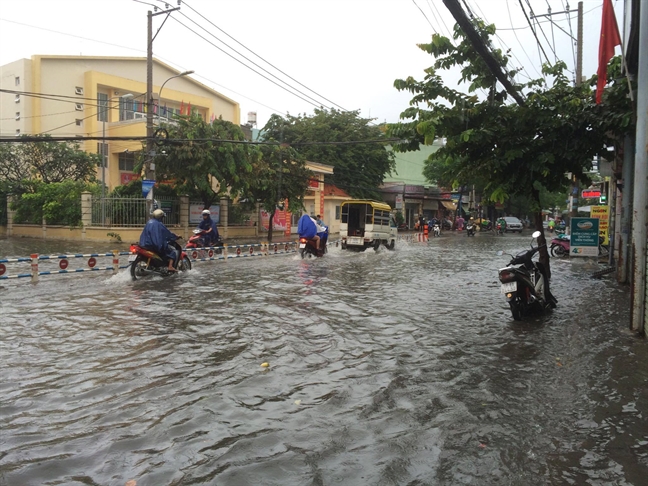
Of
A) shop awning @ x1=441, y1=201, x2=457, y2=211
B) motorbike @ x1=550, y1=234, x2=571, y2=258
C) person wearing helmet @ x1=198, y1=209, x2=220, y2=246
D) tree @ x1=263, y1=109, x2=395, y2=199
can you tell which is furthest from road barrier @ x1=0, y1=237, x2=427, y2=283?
shop awning @ x1=441, y1=201, x2=457, y2=211

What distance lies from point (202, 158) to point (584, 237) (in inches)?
625

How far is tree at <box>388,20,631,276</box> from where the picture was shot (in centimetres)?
885

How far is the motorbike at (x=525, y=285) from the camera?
790 cm

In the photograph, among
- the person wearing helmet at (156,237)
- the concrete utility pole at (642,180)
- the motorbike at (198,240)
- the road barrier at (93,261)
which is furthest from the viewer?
the motorbike at (198,240)

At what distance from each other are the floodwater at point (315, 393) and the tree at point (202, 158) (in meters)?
14.3

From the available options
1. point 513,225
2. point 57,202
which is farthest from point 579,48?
point 513,225

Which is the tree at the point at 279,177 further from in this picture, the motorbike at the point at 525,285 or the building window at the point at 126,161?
the motorbike at the point at 525,285

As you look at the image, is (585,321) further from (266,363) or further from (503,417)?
(266,363)

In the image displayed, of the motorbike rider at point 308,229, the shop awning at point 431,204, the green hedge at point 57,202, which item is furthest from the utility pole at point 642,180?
the shop awning at point 431,204

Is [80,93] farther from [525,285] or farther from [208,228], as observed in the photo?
[525,285]

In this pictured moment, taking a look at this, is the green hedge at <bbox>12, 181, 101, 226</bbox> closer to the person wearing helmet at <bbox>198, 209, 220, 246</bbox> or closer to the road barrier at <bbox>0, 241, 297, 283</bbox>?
the road barrier at <bbox>0, 241, 297, 283</bbox>

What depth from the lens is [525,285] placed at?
8.10 metres

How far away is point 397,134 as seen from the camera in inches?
364

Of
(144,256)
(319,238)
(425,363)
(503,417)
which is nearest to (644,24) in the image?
(425,363)
